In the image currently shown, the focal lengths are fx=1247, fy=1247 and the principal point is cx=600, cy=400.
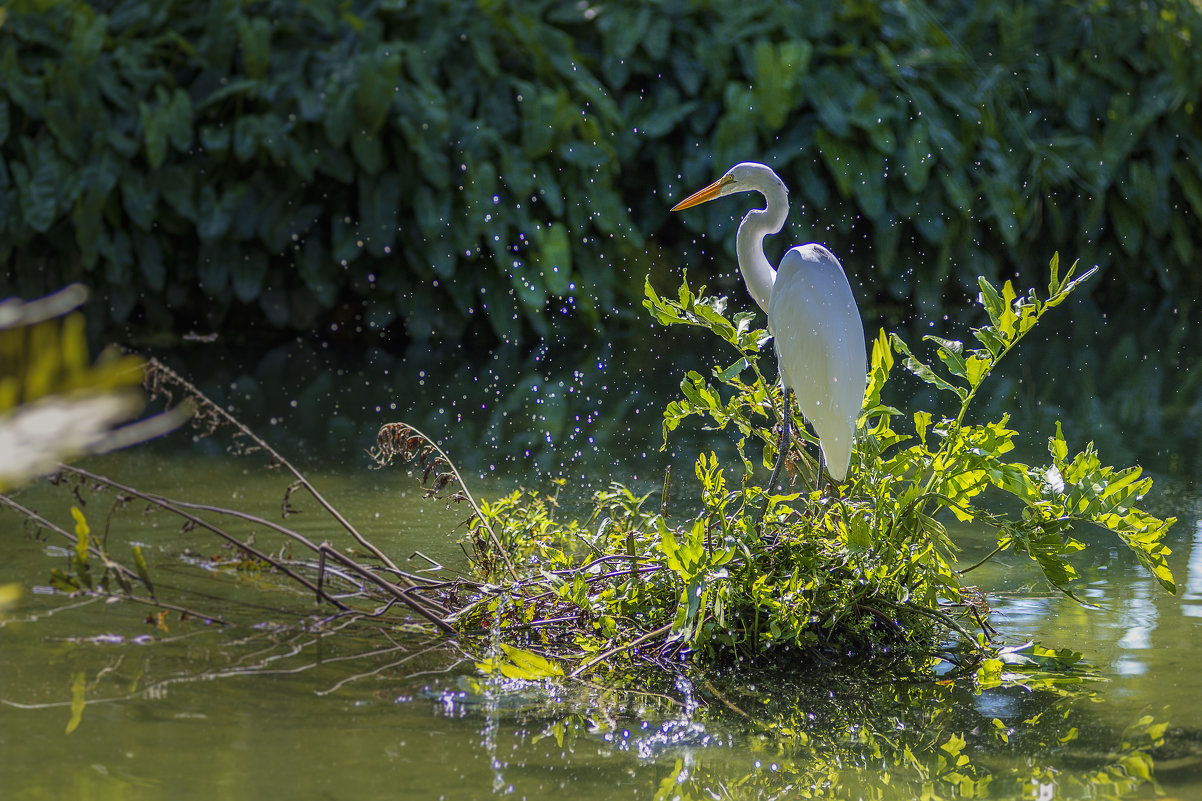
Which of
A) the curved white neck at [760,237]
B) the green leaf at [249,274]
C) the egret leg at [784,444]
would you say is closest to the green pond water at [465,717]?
the egret leg at [784,444]

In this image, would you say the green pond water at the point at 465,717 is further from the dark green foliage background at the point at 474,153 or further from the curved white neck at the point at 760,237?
the dark green foliage background at the point at 474,153

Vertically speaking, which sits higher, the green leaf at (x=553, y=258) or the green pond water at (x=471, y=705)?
the green leaf at (x=553, y=258)

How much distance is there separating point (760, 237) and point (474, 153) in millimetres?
4395

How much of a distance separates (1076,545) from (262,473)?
2.58 metres

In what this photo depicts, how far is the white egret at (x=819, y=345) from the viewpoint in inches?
102

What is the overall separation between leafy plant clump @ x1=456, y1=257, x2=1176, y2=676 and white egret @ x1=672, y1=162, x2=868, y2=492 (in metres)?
0.07

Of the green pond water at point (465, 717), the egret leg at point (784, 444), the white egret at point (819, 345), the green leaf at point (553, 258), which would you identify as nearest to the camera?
the green pond water at point (465, 717)

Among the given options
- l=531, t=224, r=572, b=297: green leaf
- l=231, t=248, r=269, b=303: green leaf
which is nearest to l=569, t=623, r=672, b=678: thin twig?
l=531, t=224, r=572, b=297: green leaf

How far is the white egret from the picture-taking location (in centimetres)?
259

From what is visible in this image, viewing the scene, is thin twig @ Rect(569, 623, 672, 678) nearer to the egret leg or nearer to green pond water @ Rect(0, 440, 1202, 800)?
green pond water @ Rect(0, 440, 1202, 800)

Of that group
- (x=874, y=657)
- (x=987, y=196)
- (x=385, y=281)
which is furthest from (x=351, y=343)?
(x=874, y=657)

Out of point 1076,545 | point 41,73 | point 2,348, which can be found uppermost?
point 41,73

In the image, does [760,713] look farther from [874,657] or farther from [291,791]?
[291,791]

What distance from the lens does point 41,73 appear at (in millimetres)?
7020
